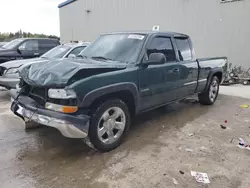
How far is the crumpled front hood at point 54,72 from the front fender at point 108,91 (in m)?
0.26

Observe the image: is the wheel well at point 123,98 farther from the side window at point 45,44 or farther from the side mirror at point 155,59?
the side window at point 45,44

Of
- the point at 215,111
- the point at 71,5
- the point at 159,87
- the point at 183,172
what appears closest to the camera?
the point at 183,172

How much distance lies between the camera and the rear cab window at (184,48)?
5125 millimetres

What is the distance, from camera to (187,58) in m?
5.31

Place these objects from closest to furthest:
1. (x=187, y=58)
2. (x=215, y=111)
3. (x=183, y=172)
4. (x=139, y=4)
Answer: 1. (x=183, y=172)
2. (x=187, y=58)
3. (x=215, y=111)
4. (x=139, y=4)

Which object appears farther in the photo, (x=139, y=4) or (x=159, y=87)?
(x=139, y=4)

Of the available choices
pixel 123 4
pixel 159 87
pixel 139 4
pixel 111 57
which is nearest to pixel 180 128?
pixel 159 87

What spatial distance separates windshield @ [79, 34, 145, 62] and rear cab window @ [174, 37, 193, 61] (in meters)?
1.11

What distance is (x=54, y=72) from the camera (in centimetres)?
332

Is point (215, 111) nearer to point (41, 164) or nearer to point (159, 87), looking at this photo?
point (159, 87)

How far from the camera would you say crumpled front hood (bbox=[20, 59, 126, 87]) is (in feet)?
10.4

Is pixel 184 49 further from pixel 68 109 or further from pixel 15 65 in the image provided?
pixel 15 65

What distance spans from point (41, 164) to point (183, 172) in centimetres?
185

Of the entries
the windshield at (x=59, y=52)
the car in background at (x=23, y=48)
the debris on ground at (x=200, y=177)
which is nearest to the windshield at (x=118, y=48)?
the debris on ground at (x=200, y=177)
